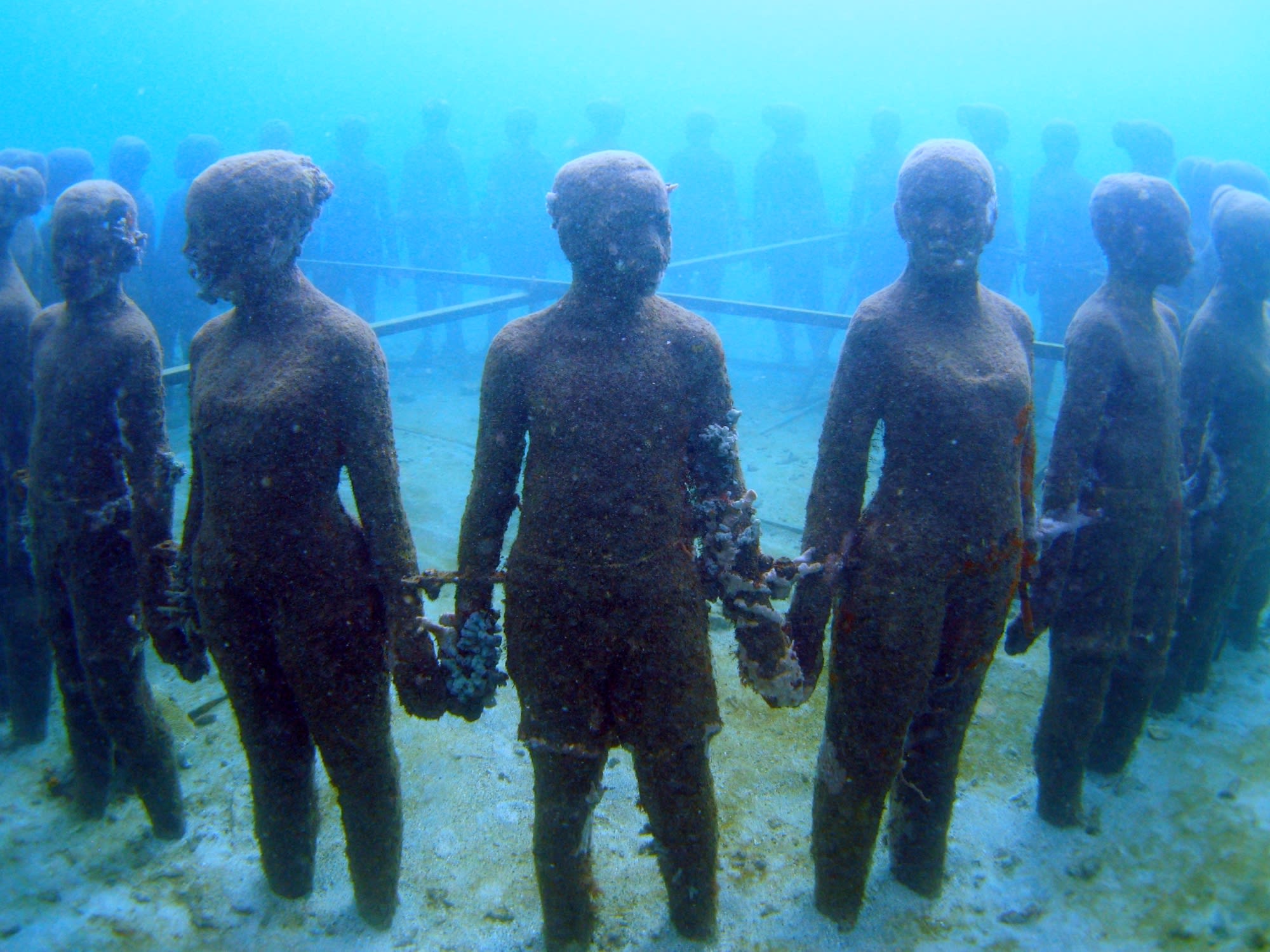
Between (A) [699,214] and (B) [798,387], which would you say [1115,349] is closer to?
(B) [798,387]

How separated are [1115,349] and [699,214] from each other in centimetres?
1194

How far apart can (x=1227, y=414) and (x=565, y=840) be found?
322cm

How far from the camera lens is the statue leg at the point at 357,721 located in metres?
2.03

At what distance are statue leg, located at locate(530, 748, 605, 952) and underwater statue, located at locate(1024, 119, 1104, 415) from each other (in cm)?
892

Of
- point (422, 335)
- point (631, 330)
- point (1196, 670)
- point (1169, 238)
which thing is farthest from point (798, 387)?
point (631, 330)

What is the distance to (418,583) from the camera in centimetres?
198

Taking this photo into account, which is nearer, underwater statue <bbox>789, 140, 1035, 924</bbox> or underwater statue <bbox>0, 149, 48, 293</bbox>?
underwater statue <bbox>789, 140, 1035, 924</bbox>

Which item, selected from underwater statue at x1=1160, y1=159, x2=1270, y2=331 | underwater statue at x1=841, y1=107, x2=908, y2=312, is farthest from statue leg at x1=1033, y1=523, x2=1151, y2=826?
underwater statue at x1=841, y1=107, x2=908, y2=312

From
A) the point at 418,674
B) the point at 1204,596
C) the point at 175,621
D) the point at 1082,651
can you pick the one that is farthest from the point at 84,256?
the point at 1204,596

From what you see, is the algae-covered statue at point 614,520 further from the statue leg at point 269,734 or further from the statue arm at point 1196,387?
the statue arm at point 1196,387

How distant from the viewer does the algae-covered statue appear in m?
1.82

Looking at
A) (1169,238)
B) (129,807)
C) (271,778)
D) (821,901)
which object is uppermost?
(1169,238)

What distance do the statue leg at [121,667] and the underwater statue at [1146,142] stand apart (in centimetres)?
948

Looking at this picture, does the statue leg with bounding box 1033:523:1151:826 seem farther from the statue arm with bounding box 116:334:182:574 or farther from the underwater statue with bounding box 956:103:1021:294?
the underwater statue with bounding box 956:103:1021:294
